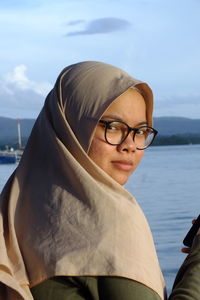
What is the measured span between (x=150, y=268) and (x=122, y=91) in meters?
0.37

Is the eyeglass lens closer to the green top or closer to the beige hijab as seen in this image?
the beige hijab

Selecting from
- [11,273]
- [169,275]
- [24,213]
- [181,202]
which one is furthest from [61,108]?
[181,202]

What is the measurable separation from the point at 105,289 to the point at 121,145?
339mm

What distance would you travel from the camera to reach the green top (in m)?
1.61

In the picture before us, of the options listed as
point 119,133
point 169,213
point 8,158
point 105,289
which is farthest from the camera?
point 8,158

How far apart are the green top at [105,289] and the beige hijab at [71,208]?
2 centimetres

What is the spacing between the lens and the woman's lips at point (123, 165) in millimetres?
1826

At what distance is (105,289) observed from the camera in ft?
5.30

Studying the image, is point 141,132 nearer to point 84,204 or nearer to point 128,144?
point 128,144

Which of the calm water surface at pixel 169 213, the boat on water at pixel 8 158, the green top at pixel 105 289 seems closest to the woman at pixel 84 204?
the green top at pixel 105 289

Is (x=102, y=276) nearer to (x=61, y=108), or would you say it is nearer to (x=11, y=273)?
(x=11, y=273)

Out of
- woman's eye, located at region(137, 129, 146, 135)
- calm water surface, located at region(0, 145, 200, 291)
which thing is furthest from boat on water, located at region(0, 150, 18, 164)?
woman's eye, located at region(137, 129, 146, 135)

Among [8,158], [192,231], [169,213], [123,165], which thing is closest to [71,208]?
[123,165]

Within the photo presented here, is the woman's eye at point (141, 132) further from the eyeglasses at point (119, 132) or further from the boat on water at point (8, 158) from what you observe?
the boat on water at point (8, 158)
